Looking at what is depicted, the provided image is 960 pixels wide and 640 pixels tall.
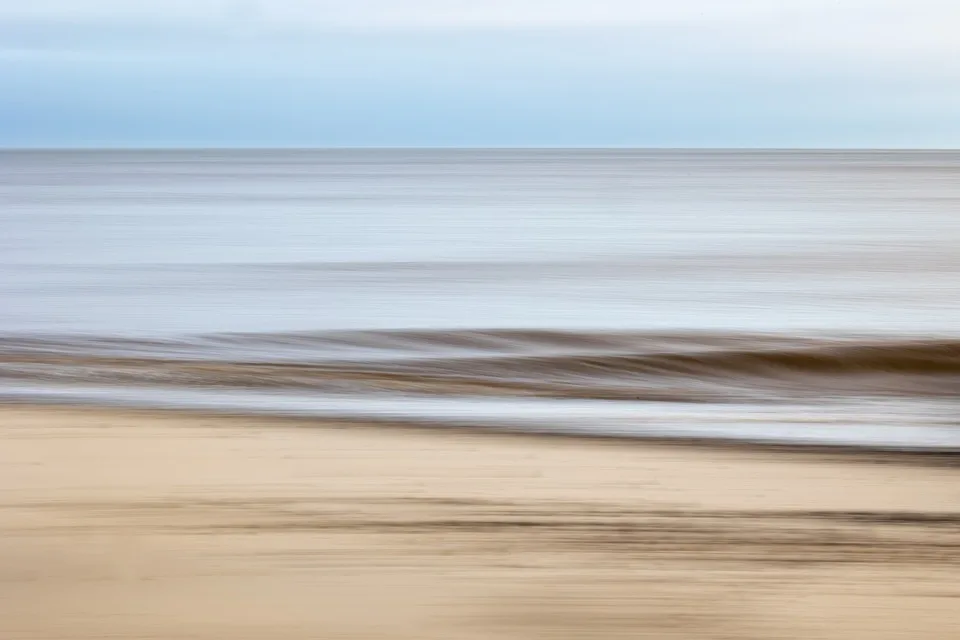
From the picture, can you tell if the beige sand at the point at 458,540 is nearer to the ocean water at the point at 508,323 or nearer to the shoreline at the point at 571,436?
Answer: the shoreline at the point at 571,436

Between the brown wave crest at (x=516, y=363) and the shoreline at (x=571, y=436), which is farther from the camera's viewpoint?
the brown wave crest at (x=516, y=363)

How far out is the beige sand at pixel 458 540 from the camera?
2.78 meters

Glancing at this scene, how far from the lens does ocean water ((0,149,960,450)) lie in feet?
20.8

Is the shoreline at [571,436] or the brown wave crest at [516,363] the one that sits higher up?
the brown wave crest at [516,363]

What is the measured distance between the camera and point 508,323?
34.6 ft

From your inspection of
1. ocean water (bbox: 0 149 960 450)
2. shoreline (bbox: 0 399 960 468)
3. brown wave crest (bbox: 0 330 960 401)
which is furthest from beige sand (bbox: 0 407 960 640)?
brown wave crest (bbox: 0 330 960 401)

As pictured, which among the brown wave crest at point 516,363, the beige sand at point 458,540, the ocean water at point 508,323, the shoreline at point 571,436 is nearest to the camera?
the beige sand at point 458,540

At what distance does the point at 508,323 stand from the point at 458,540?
714cm

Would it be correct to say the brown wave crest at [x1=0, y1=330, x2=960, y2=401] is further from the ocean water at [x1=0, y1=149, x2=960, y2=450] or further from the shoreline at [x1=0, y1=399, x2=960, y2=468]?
the shoreline at [x1=0, y1=399, x2=960, y2=468]

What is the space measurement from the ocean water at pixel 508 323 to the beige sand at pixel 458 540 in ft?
3.34

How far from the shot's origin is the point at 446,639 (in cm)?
268

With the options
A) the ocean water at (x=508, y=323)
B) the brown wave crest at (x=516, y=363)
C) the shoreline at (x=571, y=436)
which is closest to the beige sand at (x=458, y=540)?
the shoreline at (x=571, y=436)

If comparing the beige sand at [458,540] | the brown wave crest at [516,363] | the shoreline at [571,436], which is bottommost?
the beige sand at [458,540]

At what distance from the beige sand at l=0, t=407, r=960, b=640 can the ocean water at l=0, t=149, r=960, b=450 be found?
3.34 feet
